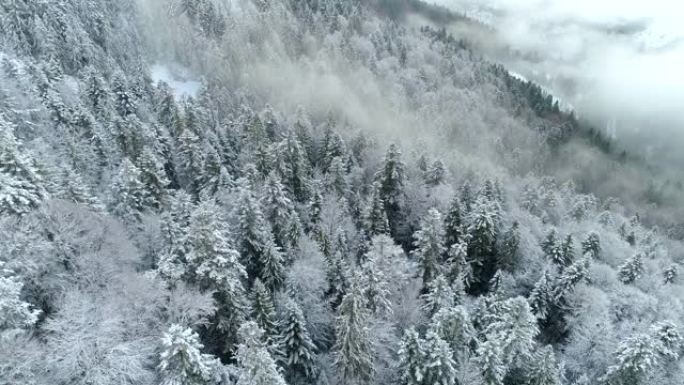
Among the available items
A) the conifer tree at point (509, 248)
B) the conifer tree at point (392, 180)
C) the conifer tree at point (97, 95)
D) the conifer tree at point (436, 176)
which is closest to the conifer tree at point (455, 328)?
the conifer tree at point (509, 248)

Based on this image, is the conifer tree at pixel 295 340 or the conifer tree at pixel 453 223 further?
the conifer tree at pixel 453 223

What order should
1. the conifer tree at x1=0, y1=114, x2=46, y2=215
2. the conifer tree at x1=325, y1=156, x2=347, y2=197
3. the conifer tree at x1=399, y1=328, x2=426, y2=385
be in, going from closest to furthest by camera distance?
the conifer tree at x1=0, y1=114, x2=46, y2=215 < the conifer tree at x1=399, y1=328, x2=426, y2=385 < the conifer tree at x1=325, y1=156, x2=347, y2=197

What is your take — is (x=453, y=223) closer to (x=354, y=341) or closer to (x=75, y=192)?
(x=354, y=341)

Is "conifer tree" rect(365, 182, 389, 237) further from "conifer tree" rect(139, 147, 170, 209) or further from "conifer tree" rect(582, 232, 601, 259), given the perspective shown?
"conifer tree" rect(582, 232, 601, 259)

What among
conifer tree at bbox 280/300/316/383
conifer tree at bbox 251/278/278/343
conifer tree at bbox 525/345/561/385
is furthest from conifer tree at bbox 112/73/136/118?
conifer tree at bbox 525/345/561/385

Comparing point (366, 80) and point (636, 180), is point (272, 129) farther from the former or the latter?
point (636, 180)

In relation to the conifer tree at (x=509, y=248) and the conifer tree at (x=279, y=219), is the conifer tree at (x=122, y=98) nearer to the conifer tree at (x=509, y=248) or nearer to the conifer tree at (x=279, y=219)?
the conifer tree at (x=279, y=219)

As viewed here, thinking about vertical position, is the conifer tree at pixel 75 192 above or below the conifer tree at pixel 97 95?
above
